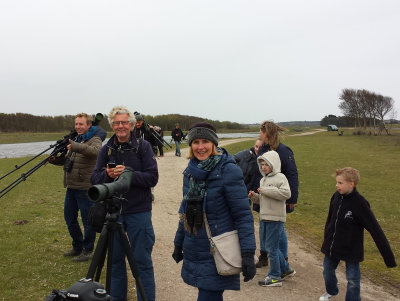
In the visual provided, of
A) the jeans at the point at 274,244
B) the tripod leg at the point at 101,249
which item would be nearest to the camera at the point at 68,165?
the tripod leg at the point at 101,249

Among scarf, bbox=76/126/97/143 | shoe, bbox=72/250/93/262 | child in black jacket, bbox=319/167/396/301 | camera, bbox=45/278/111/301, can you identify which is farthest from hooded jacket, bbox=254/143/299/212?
shoe, bbox=72/250/93/262

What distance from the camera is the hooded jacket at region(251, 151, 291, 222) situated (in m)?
4.56

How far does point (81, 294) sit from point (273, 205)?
10.5ft

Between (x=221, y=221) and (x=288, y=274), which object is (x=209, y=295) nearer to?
(x=221, y=221)

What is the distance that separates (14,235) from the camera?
7145mm

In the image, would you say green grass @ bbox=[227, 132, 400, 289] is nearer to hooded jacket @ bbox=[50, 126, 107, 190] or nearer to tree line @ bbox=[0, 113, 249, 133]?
hooded jacket @ bbox=[50, 126, 107, 190]

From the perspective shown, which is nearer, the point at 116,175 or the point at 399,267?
the point at 116,175

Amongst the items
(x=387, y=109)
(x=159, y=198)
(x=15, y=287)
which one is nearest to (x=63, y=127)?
(x=387, y=109)

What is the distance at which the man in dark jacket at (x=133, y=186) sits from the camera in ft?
12.3

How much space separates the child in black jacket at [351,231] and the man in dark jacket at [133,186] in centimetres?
231

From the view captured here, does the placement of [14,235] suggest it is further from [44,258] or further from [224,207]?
[224,207]

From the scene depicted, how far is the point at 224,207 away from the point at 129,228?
1399 millimetres

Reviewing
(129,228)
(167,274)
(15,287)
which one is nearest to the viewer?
(129,228)

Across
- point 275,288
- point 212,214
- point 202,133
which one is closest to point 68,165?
point 202,133
